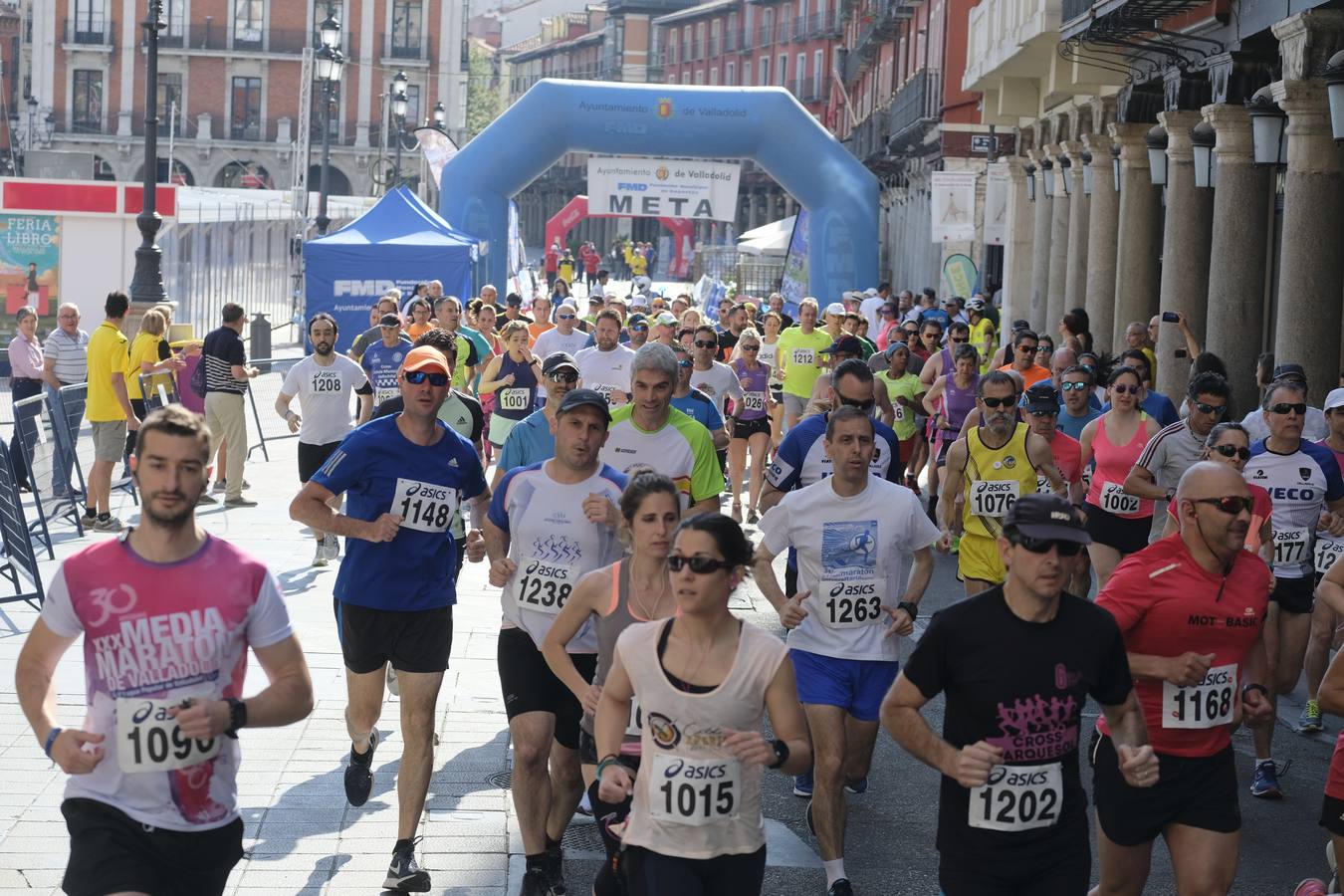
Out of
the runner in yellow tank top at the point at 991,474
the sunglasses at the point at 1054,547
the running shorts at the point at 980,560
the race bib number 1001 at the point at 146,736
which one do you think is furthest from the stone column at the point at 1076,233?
the race bib number 1001 at the point at 146,736

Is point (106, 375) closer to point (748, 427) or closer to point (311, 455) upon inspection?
point (311, 455)

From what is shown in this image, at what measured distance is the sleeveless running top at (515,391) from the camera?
15.4 metres

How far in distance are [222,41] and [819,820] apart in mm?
85920

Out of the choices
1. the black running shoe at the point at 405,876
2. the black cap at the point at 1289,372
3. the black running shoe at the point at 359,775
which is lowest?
the black running shoe at the point at 405,876

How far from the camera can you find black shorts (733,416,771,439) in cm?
1761

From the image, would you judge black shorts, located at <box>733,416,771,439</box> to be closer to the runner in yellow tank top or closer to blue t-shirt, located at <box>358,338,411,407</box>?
blue t-shirt, located at <box>358,338,411,407</box>

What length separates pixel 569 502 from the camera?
697 cm

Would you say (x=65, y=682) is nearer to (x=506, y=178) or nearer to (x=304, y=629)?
(x=304, y=629)

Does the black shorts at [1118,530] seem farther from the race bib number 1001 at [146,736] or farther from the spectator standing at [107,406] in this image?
the spectator standing at [107,406]

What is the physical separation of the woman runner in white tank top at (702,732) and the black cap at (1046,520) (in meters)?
0.64

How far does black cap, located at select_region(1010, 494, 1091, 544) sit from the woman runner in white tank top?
64cm

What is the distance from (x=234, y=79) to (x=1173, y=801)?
87397 mm

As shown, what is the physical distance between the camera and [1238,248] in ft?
55.3

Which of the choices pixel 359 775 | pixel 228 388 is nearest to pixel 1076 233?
pixel 228 388
